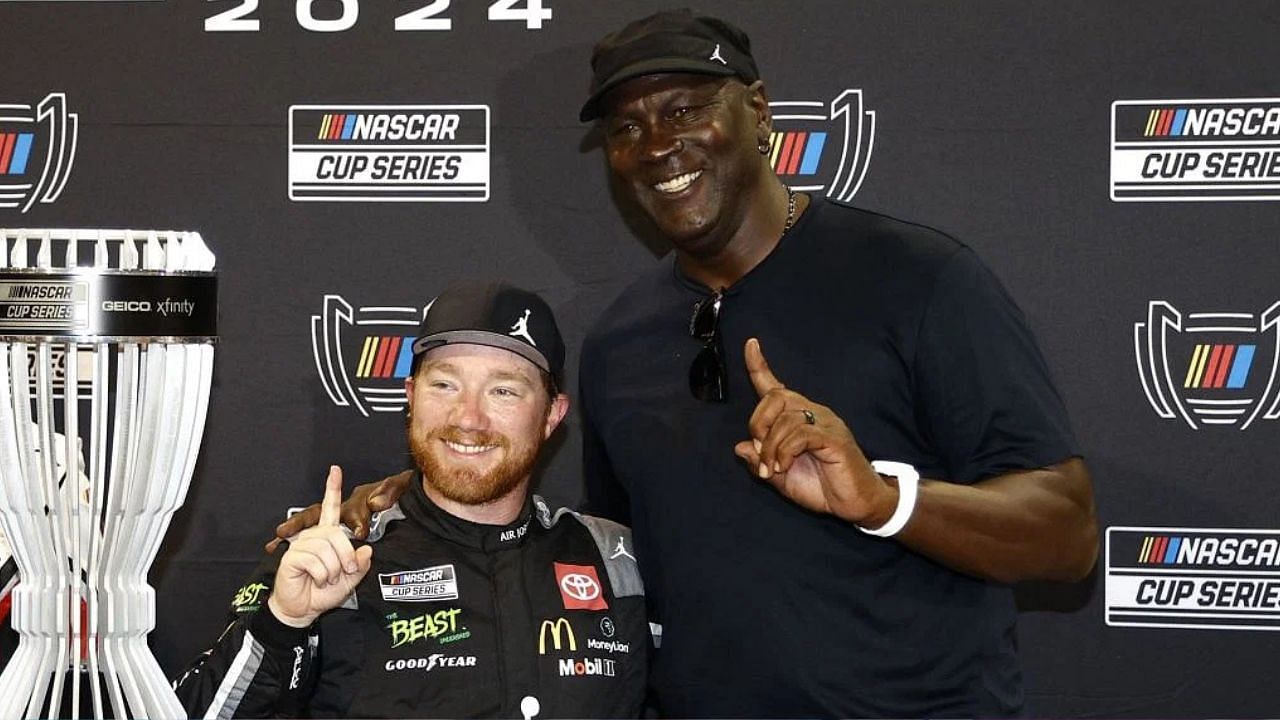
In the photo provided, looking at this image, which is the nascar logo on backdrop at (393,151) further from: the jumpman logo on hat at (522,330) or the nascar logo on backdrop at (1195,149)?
the nascar logo on backdrop at (1195,149)

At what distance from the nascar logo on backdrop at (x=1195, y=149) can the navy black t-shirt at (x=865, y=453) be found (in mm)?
654

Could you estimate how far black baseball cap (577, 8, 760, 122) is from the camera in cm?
162

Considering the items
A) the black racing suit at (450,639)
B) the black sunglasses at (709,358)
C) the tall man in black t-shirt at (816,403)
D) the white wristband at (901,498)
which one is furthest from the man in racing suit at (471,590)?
the white wristband at (901,498)

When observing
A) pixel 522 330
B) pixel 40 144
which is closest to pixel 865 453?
pixel 522 330

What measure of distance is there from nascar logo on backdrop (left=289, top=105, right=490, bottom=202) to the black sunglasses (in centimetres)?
64

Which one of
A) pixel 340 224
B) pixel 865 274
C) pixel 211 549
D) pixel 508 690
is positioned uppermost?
pixel 340 224

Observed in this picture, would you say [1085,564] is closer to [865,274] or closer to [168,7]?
[865,274]

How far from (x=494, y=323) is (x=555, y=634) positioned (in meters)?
0.42

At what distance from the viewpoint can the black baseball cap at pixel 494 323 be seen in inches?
69.1

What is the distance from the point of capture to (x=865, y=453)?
164 cm

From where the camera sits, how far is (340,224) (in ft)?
7.23

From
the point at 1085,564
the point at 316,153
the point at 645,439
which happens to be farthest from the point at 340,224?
the point at 1085,564

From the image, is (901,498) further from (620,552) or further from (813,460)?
(620,552)

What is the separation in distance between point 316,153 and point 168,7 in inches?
14.1
